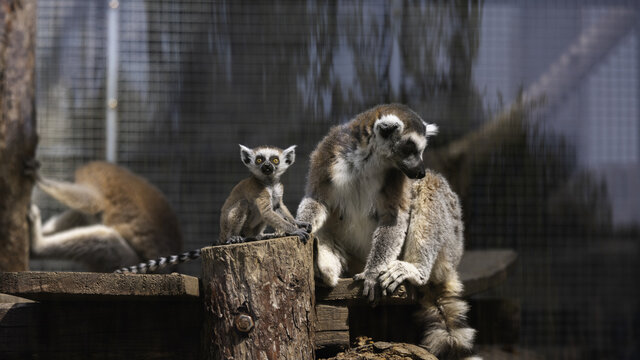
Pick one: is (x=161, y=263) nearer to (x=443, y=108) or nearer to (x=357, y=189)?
(x=357, y=189)

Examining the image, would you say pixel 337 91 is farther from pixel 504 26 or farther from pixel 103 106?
pixel 103 106

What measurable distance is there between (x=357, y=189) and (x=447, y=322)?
2.66 ft

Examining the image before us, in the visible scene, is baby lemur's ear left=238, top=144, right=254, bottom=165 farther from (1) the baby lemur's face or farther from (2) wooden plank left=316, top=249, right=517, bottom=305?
(2) wooden plank left=316, top=249, right=517, bottom=305

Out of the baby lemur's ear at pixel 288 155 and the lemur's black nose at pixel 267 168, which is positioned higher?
the baby lemur's ear at pixel 288 155

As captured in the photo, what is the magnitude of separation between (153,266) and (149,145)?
251 cm

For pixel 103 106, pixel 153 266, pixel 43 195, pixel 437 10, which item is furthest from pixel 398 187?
pixel 43 195

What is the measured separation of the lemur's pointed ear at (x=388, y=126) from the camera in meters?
3.13

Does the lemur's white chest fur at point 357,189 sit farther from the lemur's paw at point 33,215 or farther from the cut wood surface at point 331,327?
the lemur's paw at point 33,215

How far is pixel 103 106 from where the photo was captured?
528 centimetres

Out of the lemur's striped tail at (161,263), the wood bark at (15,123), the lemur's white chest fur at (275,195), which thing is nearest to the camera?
the lemur's striped tail at (161,263)

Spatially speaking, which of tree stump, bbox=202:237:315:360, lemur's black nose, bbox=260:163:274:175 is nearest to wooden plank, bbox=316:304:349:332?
tree stump, bbox=202:237:315:360

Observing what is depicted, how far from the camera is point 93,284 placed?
245cm

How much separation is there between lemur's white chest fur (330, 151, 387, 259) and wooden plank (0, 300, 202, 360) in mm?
983

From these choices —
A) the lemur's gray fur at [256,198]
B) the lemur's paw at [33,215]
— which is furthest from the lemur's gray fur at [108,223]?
the lemur's gray fur at [256,198]
